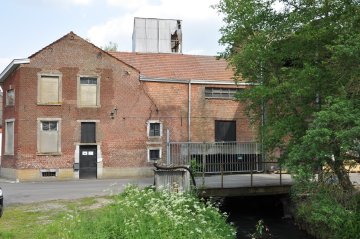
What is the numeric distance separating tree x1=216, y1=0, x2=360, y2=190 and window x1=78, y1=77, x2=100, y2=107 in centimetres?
1107

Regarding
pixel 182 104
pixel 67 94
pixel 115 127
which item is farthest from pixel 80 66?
pixel 182 104

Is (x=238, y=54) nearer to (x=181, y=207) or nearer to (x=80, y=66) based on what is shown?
(x=181, y=207)

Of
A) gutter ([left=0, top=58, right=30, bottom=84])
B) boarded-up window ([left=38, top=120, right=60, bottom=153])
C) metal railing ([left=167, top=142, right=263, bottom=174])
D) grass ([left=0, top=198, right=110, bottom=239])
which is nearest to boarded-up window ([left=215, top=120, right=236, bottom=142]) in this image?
metal railing ([left=167, top=142, right=263, bottom=174])

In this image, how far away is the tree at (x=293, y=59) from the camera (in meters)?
13.0

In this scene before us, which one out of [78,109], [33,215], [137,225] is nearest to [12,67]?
[78,109]

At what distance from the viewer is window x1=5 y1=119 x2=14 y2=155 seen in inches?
1053

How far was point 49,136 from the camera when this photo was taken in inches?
1016

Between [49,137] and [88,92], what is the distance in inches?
144

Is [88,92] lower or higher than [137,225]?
higher

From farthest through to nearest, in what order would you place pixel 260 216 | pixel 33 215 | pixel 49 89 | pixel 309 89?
pixel 49 89, pixel 260 216, pixel 309 89, pixel 33 215

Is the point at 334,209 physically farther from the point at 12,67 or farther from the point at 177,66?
the point at 12,67

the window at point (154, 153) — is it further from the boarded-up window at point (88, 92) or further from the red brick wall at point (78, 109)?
the boarded-up window at point (88, 92)

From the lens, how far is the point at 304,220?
16.0m

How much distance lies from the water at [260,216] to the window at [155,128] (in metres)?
8.07
